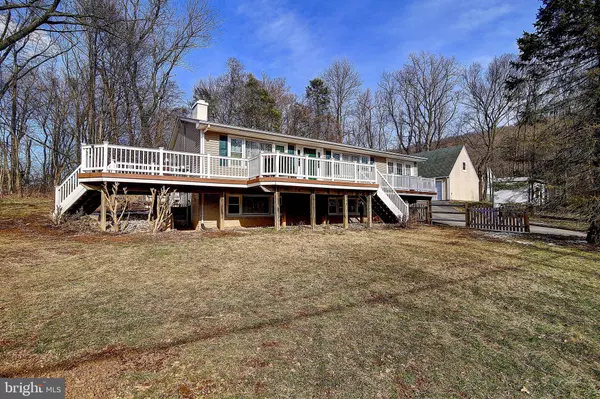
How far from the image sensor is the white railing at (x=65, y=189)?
11.2 m

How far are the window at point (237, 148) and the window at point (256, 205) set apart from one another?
2.12 meters

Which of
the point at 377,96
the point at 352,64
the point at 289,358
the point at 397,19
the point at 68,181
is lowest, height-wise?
the point at 289,358

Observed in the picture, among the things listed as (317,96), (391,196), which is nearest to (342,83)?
(317,96)

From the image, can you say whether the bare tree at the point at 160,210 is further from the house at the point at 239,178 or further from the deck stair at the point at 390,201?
the deck stair at the point at 390,201

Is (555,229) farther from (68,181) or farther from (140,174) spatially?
(68,181)

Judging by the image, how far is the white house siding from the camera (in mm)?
29359

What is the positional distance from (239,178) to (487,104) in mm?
35307

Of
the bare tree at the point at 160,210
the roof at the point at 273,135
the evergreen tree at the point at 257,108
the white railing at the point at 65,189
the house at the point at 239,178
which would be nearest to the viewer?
the bare tree at the point at 160,210

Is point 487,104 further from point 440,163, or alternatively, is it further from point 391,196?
point 391,196

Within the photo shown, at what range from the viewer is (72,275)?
568 cm

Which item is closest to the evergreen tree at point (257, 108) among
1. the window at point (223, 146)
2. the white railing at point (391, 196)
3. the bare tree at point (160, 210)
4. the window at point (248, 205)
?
the window at point (223, 146)

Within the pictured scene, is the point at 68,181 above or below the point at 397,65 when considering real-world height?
below

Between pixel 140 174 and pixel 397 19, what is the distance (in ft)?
49.3

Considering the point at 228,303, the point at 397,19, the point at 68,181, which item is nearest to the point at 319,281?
the point at 228,303
